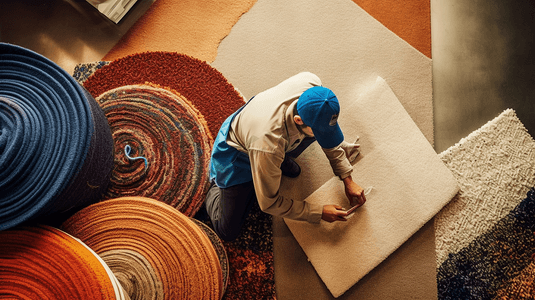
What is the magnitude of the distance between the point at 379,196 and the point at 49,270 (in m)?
1.51

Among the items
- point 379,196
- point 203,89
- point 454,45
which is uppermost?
point 203,89

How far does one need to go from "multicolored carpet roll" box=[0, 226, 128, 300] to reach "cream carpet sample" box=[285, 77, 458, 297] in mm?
904

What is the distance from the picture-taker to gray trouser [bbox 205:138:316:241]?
4.81ft

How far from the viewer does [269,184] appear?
120cm

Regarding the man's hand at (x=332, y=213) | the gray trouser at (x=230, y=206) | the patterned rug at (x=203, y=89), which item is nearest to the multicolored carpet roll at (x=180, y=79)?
the patterned rug at (x=203, y=89)

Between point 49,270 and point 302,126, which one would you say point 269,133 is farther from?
point 49,270

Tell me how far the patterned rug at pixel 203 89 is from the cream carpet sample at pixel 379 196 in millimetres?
208

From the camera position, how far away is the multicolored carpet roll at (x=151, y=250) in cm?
136

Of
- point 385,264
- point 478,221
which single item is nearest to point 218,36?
point 385,264

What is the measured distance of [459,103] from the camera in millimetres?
1965

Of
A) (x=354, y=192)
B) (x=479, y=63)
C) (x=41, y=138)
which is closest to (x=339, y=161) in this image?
(x=354, y=192)

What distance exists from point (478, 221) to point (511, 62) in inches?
42.3

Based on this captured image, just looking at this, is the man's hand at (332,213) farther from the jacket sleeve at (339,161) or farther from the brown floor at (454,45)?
the brown floor at (454,45)

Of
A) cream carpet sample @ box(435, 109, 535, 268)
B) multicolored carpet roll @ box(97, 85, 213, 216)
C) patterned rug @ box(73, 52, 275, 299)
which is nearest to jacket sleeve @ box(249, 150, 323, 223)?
patterned rug @ box(73, 52, 275, 299)
